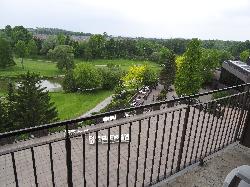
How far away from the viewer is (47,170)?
8.43 m

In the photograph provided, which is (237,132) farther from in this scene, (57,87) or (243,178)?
(57,87)

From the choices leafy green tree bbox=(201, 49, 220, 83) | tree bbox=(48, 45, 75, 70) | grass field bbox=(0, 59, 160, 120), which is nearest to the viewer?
grass field bbox=(0, 59, 160, 120)

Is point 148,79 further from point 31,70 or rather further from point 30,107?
point 31,70

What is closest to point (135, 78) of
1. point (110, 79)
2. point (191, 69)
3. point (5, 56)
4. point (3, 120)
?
point (110, 79)

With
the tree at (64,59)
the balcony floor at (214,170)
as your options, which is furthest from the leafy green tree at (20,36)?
the balcony floor at (214,170)

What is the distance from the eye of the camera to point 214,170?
4.90 m

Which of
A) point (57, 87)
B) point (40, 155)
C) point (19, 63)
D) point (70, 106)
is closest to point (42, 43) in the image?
point (19, 63)

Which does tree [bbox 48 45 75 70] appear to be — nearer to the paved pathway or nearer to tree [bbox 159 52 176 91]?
the paved pathway

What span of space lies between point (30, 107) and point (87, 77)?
82.4ft

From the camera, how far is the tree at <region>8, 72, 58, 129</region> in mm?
32281

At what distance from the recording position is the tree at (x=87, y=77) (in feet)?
185

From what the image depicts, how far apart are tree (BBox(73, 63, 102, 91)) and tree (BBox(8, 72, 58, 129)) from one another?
2206cm

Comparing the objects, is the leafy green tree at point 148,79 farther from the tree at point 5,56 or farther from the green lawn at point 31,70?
the tree at point 5,56

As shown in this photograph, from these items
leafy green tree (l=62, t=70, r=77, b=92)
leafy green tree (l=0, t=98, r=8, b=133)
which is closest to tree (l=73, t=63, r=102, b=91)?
leafy green tree (l=62, t=70, r=77, b=92)
